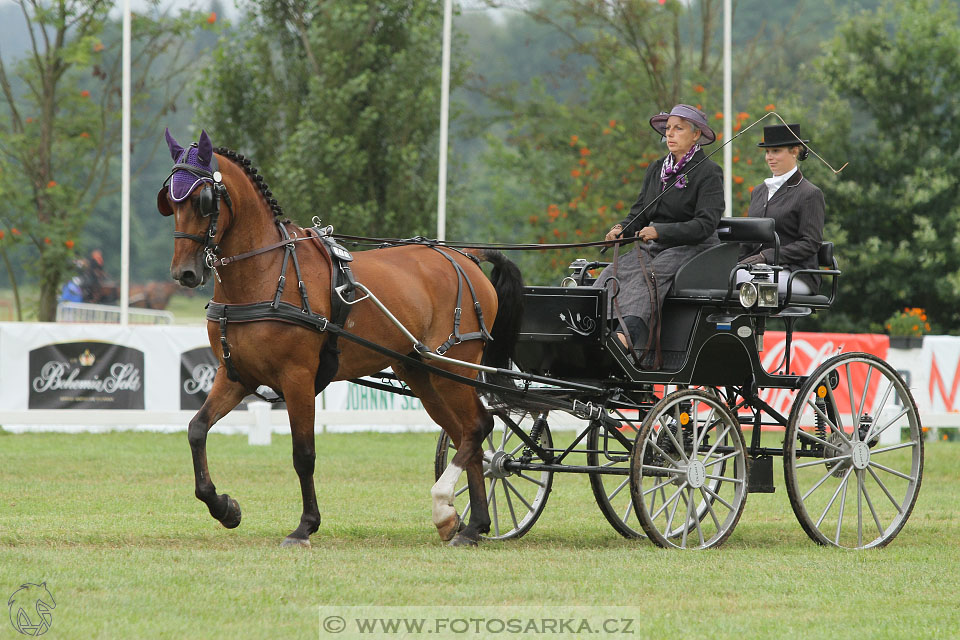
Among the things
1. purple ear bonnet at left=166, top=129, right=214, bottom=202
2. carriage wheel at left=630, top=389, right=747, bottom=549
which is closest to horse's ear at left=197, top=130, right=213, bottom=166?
purple ear bonnet at left=166, top=129, right=214, bottom=202

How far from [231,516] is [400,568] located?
1321mm

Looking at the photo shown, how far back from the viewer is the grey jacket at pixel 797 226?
Answer: 26.3 feet

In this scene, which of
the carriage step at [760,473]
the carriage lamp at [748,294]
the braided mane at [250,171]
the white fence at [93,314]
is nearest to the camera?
the braided mane at [250,171]

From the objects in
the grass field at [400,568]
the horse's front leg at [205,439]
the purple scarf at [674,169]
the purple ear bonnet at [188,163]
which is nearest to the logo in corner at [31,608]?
the grass field at [400,568]

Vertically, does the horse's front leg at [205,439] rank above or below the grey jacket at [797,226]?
below

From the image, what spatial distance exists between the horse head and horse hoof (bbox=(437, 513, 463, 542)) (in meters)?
1.94

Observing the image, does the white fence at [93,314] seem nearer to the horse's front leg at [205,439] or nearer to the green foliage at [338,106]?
the green foliage at [338,106]

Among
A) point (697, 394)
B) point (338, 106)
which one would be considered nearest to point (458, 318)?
point (697, 394)

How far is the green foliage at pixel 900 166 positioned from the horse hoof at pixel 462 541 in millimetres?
14935

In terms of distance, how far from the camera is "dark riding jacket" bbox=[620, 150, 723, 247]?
7.59 meters

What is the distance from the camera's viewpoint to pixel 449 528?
7359 mm

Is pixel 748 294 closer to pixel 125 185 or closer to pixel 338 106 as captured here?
pixel 125 185

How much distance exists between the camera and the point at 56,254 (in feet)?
59.9

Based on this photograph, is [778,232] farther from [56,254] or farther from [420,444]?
[56,254]
